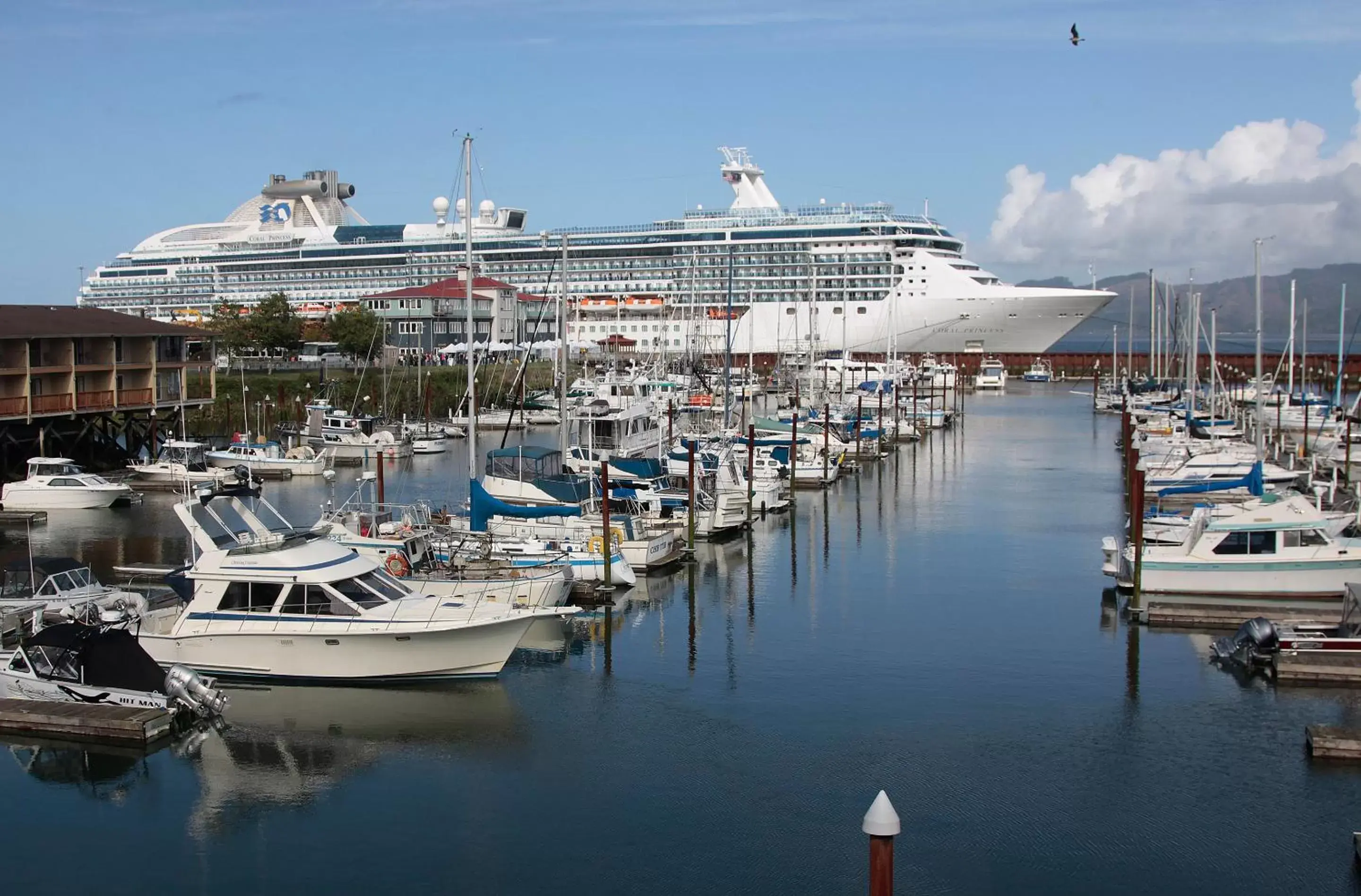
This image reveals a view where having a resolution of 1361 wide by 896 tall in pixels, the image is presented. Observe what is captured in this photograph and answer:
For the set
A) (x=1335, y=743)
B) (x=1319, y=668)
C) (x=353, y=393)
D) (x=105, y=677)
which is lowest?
(x=1335, y=743)

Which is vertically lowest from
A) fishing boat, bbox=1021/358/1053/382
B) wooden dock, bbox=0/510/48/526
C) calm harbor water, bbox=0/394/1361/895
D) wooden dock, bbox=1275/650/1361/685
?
calm harbor water, bbox=0/394/1361/895

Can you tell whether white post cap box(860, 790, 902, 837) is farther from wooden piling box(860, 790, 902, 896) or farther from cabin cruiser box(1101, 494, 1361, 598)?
cabin cruiser box(1101, 494, 1361, 598)

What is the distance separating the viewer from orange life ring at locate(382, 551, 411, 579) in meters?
20.9

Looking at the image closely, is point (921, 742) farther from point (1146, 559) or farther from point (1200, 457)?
point (1200, 457)

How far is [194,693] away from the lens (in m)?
15.6

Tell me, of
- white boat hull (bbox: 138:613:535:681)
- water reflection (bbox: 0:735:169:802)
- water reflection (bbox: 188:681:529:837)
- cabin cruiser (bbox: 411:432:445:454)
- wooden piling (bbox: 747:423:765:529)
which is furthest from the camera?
cabin cruiser (bbox: 411:432:445:454)

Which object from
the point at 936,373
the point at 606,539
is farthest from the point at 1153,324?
the point at 606,539

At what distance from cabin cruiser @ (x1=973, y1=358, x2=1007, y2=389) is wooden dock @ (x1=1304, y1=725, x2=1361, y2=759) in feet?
246

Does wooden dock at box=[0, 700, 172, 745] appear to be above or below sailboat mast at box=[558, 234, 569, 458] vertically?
below

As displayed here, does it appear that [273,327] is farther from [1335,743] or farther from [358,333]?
[1335,743]

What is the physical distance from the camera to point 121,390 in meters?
39.4

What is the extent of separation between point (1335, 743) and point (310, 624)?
457 inches

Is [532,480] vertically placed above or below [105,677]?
above

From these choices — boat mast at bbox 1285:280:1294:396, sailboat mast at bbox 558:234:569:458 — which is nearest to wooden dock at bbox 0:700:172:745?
sailboat mast at bbox 558:234:569:458
